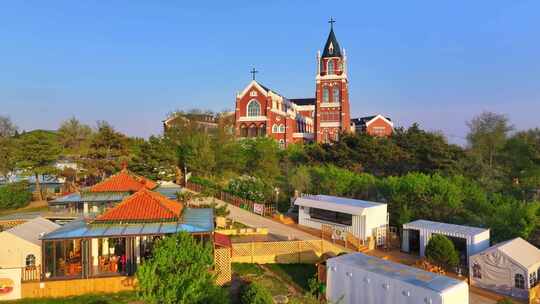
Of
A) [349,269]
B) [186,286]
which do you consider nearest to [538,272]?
[349,269]

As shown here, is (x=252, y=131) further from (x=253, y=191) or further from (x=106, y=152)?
(x=253, y=191)

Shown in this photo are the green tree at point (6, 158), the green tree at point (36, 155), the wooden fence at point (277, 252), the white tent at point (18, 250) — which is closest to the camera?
the white tent at point (18, 250)

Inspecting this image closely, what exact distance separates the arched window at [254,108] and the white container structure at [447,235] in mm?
36723

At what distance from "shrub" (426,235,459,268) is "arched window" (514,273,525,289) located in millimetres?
2192

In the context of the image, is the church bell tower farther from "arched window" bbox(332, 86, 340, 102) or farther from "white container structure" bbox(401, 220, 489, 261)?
"white container structure" bbox(401, 220, 489, 261)

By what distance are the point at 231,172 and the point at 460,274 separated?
24.1 m

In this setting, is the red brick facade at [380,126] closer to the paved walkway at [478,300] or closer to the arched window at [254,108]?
the arched window at [254,108]

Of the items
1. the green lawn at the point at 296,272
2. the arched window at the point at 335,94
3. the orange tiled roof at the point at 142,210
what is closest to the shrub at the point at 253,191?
the green lawn at the point at 296,272

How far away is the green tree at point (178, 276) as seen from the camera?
7711 mm

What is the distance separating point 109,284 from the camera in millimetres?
11586

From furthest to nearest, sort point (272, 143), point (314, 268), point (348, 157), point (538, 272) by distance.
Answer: point (272, 143) < point (348, 157) < point (314, 268) < point (538, 272)

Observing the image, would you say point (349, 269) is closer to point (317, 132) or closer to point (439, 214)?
point (439, 214)

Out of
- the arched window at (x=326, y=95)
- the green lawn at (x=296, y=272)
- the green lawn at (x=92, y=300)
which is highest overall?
the arched window at (x=326, y=95)

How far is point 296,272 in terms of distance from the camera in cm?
1423
